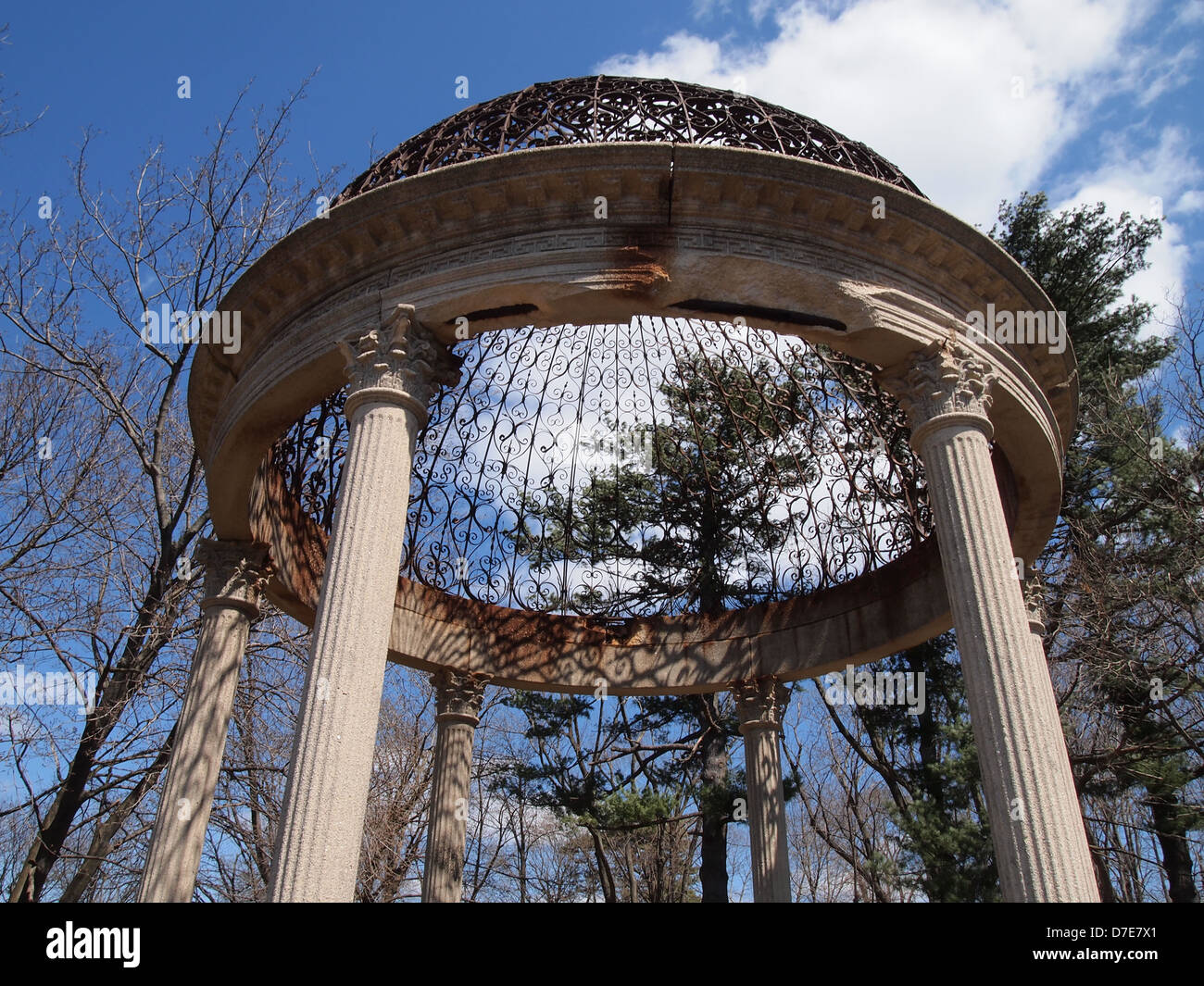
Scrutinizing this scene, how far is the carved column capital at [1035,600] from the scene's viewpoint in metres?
13.3

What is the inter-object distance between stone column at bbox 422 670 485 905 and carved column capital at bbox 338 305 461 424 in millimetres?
7114

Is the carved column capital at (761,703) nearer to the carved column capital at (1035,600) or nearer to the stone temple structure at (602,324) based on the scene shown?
the stone temple structure at (602,324)

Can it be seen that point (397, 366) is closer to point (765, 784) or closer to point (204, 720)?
point (204, 720)

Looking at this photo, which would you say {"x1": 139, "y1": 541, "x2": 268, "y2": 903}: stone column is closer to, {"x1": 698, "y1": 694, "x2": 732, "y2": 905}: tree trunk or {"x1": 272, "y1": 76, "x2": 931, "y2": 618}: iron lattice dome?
{"x1": 272, "y1": 76, "x2": 931, "y2": 618}: iron lattice dome

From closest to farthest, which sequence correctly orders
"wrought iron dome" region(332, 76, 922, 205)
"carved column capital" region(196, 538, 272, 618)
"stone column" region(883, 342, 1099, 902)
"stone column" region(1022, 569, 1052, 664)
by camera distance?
1. "stone column" region(883, 342, 1099, 902)
2. "wrought iron dome" region(332, 76, 922, 205)
3. "stone column" region(1022, 569, 1052, 664)
4. "carved column capital" region(196, 538, 272, 618)

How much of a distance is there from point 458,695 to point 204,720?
472 centimetres

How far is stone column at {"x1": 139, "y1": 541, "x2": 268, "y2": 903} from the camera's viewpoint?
11656 millimetres

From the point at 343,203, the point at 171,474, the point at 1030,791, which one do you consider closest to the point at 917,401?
the point at 1030,791

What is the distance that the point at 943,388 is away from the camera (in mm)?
10531

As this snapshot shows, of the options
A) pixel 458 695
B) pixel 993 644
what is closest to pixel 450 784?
pixel 458 695

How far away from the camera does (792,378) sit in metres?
17.7

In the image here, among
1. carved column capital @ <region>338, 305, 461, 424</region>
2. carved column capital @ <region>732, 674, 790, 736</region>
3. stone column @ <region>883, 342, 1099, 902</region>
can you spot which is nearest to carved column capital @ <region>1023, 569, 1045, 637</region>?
stone column @ <region>883, 342, 1099, 902</region>

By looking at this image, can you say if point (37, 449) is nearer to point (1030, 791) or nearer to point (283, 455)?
point (283, 455)
